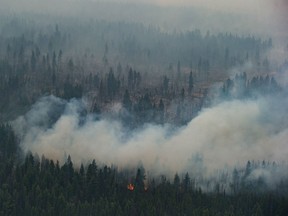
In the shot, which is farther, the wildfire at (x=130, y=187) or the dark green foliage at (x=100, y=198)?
the wildfire at (x=130, y=187)

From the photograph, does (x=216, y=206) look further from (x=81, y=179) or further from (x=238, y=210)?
(x=81, y=179)

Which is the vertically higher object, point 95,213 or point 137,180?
point 137,180

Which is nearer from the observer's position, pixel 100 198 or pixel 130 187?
pixel 100 198

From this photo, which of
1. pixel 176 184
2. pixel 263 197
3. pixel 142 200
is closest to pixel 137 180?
pixel 176 184

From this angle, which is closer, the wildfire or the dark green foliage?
the dark green foliage

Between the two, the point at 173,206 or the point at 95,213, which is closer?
the point at 95,213

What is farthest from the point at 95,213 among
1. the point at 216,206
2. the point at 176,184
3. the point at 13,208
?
the point at 176,184

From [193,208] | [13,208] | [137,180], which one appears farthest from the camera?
[137,180]

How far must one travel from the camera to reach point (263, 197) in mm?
188375

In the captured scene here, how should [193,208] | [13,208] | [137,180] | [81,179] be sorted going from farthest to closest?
1. [137,180]
2. [81,179]
3. [193,208]
4. [13,208]

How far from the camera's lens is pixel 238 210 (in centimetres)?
17025

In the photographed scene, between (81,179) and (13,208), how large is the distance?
105 ft

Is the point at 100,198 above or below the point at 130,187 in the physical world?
below

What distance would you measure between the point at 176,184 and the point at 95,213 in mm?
50724
